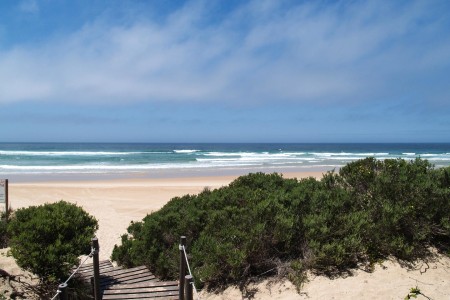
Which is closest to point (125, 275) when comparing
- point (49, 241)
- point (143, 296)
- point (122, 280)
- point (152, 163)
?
point (122, 280)

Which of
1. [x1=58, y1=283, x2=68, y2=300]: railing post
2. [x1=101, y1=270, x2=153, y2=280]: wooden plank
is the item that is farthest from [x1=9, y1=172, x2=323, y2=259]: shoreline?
[x1=58, y1=283, x2=68, y2=300]: railing post

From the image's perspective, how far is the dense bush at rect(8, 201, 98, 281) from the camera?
545cm

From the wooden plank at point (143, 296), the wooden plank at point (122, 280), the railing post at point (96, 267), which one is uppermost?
the railing post at point (96, 267)

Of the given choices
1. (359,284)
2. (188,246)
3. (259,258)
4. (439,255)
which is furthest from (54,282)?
(439,255)

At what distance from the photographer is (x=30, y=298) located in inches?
232

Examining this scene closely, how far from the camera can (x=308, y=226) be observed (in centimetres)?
567

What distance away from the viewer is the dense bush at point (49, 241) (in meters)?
5.45

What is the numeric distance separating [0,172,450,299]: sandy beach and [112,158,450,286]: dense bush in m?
0.29

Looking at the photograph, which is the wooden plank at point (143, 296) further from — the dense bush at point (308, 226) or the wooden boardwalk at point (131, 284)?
the dense bush at point (308, 226)

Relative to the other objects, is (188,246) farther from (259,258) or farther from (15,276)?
(15,276)

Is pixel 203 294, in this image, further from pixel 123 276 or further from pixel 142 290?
pixel 123 276

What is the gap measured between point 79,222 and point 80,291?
1.16 meters

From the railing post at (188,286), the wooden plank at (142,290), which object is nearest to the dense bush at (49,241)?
the wooden plank at (142,290)

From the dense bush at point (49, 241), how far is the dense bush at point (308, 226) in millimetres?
1428
